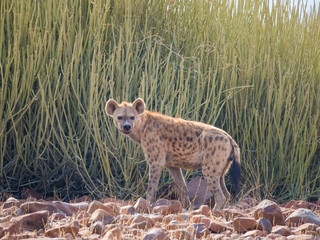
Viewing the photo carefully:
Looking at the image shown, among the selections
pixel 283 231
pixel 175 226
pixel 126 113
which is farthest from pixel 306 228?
pixel 126 113

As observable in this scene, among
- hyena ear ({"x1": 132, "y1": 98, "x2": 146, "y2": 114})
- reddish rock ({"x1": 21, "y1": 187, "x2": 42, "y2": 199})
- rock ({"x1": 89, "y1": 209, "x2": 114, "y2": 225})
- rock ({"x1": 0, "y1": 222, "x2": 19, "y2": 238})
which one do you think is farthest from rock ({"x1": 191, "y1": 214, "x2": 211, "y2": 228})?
reddish rock ({"x1": 21, "y1": 187, "x2": 42, "y2": 199})

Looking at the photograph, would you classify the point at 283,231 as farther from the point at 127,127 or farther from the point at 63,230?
the point at 127,127

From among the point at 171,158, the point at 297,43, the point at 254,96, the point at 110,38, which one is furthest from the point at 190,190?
the point at 297,43

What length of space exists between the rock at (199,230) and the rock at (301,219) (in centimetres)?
72

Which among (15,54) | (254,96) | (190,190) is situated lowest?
(190,190)

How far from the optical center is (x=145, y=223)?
2975 mm

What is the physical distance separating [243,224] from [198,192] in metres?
1.70

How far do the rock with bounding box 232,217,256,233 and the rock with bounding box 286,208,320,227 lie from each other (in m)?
0.42

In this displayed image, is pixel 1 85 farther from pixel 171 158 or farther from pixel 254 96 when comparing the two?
pixel 254 96

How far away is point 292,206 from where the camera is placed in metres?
4.22

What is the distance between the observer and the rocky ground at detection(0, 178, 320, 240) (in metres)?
2.76

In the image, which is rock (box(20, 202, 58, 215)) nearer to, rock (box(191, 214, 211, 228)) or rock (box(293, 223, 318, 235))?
rock (box(191, 214, 211, 228))

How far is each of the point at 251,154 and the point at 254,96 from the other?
695 mm

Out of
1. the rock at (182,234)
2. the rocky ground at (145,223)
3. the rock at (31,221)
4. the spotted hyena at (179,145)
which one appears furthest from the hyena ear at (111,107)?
the rock at (182,234)
